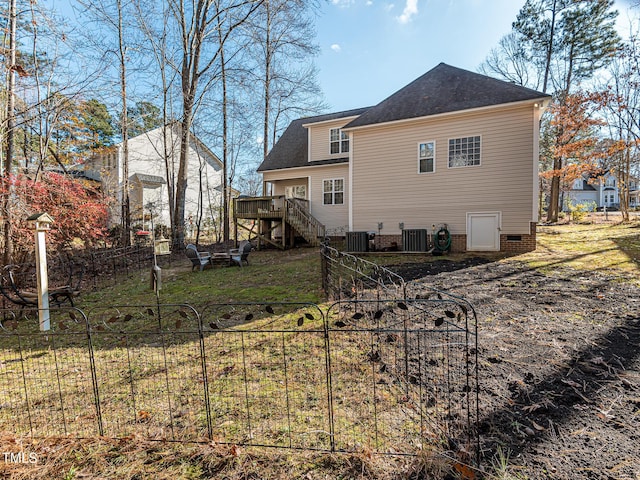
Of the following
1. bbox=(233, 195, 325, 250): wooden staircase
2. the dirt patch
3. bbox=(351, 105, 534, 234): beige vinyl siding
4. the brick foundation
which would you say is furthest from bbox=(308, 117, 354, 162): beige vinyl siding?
the dirt patch

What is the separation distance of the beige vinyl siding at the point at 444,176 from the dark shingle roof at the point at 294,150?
11.3ft

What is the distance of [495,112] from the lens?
10.6 meters

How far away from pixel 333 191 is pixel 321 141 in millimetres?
2862

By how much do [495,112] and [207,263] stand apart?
10840 mm

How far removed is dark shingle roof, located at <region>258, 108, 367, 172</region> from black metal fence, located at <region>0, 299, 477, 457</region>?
12896 millimetres

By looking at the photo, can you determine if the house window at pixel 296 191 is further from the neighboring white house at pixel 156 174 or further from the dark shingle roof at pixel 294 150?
the neighboring white house at pixel 156 174

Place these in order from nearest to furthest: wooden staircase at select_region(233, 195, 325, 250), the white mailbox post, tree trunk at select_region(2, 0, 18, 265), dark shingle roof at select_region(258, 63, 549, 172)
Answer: the white mailbox post
tree trunk at select_region(2, 0, 18, 265)
dark shingle roof at select_region(258, 63, 549, 172)
wooden staircase at select_region(233, 195, 325, 250)

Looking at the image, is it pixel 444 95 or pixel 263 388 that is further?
pixel 444 95

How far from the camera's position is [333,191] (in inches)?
626

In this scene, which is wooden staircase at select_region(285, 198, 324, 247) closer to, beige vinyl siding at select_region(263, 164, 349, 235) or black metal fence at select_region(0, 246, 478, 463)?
beige vinyl siding at select_region(263, 164, 349, 235)

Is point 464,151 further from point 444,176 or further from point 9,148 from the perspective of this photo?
point 9,148

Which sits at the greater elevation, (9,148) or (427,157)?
(427,157)

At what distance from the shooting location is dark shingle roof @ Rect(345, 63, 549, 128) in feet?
35.0

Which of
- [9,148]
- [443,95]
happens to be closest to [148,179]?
[9,148]
